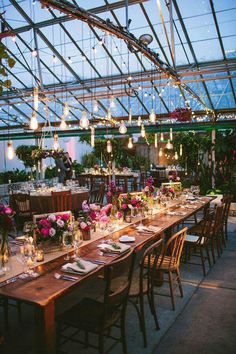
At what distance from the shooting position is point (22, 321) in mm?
3270

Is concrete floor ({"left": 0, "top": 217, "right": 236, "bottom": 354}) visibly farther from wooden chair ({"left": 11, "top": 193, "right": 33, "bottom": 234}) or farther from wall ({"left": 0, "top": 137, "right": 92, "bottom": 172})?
wall ({"left": 0, "top": 137, "right": 92, "bottom": 172})

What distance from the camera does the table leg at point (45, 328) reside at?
6.79ft

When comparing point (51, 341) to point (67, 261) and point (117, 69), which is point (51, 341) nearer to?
point (67, 261)

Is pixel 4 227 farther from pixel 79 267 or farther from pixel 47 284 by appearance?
pixel 79 267

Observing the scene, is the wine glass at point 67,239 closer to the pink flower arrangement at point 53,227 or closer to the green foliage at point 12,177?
the pink flower arrangement at point 53,227

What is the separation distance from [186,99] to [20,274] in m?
11.9

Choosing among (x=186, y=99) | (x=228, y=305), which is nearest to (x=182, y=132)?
(x=186, y=99)

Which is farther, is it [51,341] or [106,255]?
[106,255]

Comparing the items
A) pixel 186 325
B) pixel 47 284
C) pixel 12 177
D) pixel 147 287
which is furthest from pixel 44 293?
pixel 12 177

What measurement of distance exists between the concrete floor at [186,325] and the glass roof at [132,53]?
520 cm

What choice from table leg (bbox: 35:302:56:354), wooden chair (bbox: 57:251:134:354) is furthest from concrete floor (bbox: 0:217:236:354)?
table leg (bbox: 35:302:56:354)

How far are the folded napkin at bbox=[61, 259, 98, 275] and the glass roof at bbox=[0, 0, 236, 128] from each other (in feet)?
19.4

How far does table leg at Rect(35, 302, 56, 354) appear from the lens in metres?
2.07

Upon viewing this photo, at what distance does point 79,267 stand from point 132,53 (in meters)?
9.54
